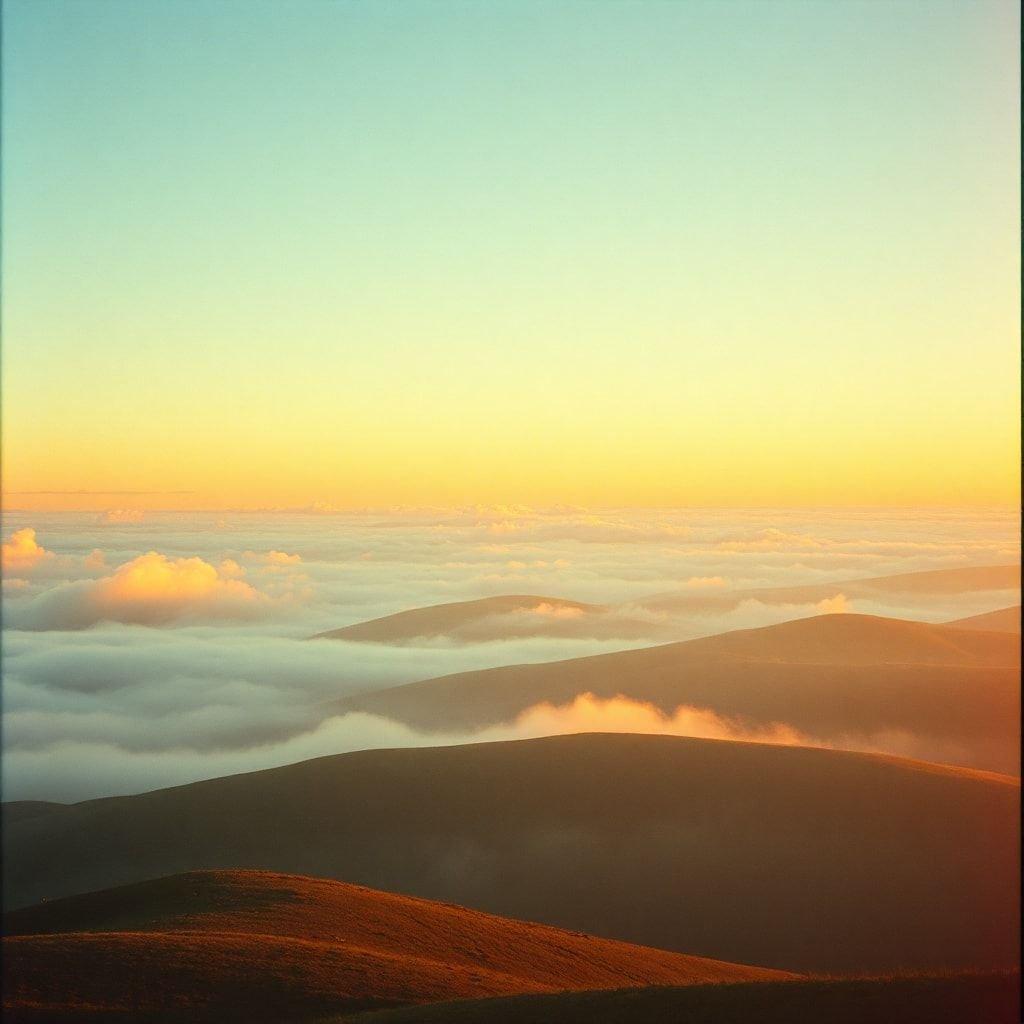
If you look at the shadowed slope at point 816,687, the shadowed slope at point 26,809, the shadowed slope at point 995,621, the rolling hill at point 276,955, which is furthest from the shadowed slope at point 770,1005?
the shadowed slope at point 995,621

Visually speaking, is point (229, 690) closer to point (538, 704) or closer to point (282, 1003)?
point (538, 704)

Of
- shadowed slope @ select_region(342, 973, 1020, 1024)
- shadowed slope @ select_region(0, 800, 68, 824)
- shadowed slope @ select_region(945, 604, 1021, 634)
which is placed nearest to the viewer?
shadowed slope @ select_region(342, 973, 1020, 1024)

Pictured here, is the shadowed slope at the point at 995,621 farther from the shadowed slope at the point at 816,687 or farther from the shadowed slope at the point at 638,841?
the shadowed slope at the point at 638,841

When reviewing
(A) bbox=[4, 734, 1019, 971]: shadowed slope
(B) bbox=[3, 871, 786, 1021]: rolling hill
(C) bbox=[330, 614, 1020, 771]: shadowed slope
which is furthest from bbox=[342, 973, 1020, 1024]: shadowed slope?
(C) bbox=[330, 614, 1020, 771]: shadowed slope

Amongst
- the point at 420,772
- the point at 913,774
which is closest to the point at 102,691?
the point at 420,772

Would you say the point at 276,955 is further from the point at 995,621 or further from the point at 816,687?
the point at 995,621

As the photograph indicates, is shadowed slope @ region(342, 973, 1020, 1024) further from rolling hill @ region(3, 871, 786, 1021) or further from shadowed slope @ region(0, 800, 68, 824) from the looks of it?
shadowed slope @ region(0, 800, 68, 824)

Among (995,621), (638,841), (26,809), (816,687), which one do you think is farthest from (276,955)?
(995,621)
